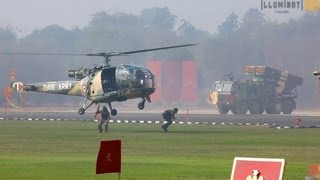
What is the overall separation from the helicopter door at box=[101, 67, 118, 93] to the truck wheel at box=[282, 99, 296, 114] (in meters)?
38.2

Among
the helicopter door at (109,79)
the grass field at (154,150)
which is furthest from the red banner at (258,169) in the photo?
the helicopter door at (109,79)

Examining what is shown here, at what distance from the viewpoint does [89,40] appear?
137 metres

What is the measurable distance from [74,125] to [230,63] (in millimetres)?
53548

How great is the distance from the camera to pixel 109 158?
19.9 metres

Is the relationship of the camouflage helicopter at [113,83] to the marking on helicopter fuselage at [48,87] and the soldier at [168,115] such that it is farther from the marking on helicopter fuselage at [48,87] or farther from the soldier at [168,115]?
the soldier at [168,115]

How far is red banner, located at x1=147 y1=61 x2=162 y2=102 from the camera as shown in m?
114

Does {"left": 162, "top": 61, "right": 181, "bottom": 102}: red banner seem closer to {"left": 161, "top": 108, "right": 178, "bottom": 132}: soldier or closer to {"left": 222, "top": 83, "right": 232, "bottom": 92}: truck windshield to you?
{"left": 222, "top": 83, "right": 232, "bottom": 92}: truck windshield

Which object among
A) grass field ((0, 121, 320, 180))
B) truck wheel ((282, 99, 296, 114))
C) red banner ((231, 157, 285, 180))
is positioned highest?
truck wheel ((282, 99, 296, 114))

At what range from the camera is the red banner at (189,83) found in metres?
114

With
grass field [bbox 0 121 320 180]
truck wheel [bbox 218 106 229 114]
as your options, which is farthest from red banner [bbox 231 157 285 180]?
truck wheel [bbox 218 106 229 114]

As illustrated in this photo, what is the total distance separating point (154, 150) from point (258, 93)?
→ 188 feet

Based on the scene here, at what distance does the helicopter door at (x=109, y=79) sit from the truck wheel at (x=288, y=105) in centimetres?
3823

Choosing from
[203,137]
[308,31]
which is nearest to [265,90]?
[308,31]

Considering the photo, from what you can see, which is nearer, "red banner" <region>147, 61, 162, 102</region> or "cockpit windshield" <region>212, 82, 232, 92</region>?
"cockpit windshield" <region>212, 82, 232, 92</region>
